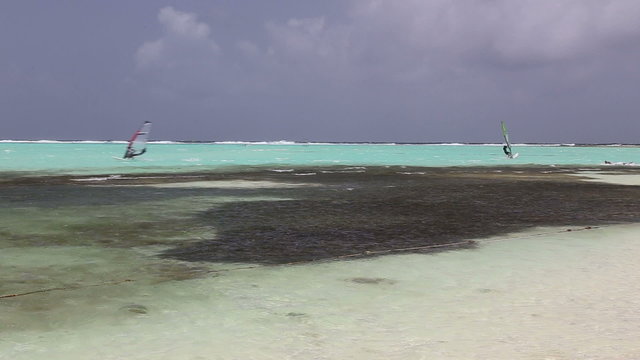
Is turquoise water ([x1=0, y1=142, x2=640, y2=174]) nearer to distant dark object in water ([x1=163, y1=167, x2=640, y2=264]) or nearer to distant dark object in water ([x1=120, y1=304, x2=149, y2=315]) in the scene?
distant dark object in water ([x1=163, y1=167, x2=640, y2=264])

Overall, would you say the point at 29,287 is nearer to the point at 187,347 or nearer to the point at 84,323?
the point at 84,323

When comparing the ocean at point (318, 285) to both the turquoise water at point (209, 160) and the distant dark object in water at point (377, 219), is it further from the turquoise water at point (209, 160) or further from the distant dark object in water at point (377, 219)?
the turquoise water at point (209, 160)

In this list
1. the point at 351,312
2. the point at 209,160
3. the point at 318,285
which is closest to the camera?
the point at 351,312

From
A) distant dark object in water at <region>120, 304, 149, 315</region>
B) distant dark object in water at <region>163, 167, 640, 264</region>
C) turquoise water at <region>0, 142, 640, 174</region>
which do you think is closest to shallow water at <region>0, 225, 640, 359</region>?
distant dark object in water at <region>120, 304, 149, 315</region>

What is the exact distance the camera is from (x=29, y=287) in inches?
275

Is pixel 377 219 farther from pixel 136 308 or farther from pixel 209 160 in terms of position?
pixel 209 160

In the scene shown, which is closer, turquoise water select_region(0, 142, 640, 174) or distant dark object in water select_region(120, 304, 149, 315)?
distant dark object in water select_region(120, 304, 149, 315)

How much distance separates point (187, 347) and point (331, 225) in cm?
758

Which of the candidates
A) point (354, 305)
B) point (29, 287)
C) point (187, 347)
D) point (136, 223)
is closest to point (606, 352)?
point (354, 305)

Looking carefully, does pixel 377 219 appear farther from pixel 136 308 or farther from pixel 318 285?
pixel 136 308

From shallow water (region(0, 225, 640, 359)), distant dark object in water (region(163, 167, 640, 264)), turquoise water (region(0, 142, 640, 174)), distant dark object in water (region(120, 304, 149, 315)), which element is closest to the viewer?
shallow water (region(0, 225, 640, 359))

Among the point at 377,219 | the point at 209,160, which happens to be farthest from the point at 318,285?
the point at 209,160

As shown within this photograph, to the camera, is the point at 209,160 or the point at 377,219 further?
the point at 209,160

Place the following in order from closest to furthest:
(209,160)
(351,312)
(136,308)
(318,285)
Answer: (351,312) → (136,308) → (318,285) → (209,160)
